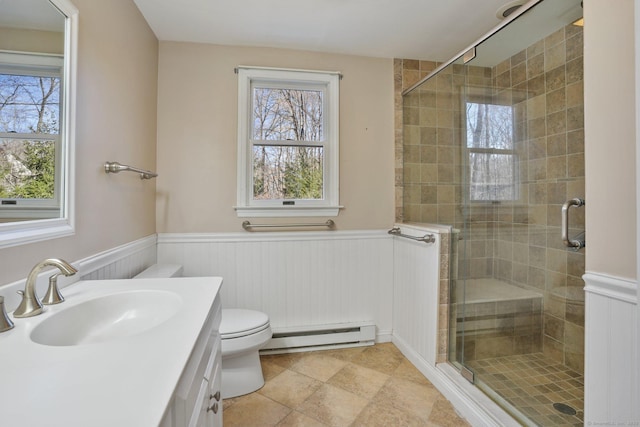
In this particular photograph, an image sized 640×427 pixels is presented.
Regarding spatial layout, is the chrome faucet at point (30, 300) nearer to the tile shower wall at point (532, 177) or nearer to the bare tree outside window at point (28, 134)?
the bare tree outside window at point (28, 134)

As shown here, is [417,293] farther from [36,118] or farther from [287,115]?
[36,118]

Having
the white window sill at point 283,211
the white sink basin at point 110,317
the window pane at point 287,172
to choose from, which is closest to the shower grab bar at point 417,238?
the white window sill at point 283,211

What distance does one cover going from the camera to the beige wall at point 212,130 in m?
2.11

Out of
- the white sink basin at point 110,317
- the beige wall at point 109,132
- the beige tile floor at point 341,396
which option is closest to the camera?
the white sink basin at point 110,317

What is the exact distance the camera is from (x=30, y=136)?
100 centimetres

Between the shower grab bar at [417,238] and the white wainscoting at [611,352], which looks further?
the shower grab bar at [417,238]

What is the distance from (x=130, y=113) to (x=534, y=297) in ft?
8.53

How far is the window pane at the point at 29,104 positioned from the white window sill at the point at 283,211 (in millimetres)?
1193

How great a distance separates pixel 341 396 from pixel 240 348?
24.8 inches

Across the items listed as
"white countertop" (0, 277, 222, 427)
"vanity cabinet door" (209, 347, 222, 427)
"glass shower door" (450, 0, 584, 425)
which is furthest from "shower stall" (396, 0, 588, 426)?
"white countertop" (0, 277, 222, 427)

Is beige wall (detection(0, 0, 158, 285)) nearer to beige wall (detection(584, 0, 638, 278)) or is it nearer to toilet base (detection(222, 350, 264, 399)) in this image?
toilet base (detection(222, 350, 264, 399))

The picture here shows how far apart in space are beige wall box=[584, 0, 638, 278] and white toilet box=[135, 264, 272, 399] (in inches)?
60.1

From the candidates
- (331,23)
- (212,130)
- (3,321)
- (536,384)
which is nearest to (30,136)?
(3,321)

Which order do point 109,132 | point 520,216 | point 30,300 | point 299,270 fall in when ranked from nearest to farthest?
point 30,300 < point 109,132 < point 520,216 < point 299,270
